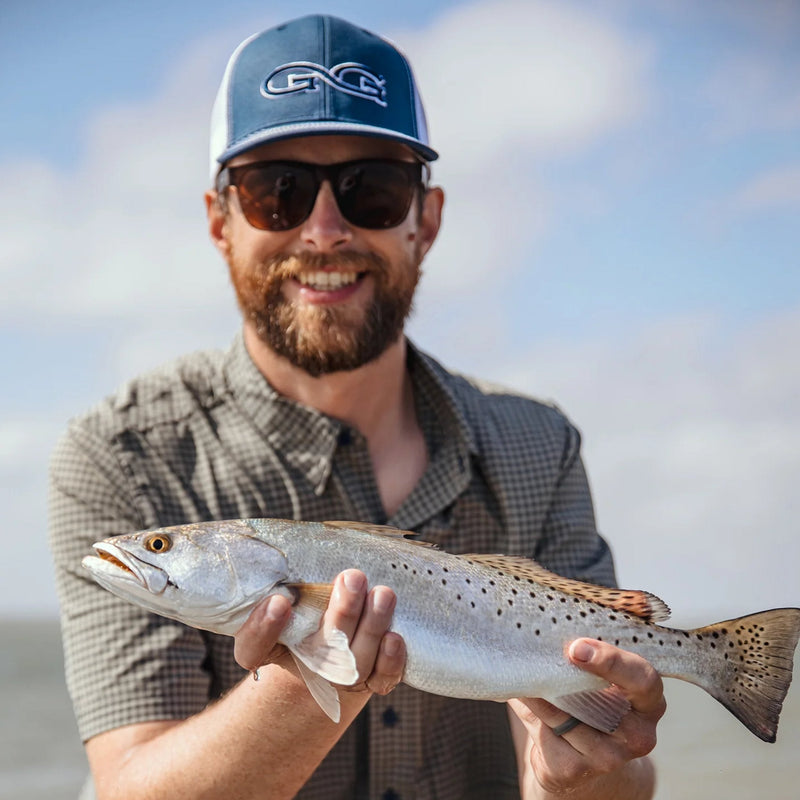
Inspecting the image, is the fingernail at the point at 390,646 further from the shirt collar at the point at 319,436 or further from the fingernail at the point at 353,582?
the shirt collar at the point at 319,436

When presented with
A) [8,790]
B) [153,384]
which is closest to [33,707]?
[8,790]

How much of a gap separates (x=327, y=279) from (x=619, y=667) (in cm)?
230

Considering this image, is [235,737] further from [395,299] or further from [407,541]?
[395,299]

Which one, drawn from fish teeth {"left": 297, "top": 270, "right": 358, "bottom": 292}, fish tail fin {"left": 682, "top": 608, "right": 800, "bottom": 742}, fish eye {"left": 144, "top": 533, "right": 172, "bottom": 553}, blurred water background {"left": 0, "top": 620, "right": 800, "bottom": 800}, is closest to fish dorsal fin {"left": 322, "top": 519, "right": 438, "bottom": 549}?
fish eye {"left": 144, "top": 533, "right": 172, "bottom": 553}

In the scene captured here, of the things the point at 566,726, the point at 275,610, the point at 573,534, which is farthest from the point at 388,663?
the point at 573,534

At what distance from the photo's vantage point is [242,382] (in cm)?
503

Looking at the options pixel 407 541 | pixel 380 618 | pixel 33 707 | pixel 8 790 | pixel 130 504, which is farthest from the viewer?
pixel 33 707

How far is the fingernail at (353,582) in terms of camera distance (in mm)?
3141

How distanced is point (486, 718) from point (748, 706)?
170 cm

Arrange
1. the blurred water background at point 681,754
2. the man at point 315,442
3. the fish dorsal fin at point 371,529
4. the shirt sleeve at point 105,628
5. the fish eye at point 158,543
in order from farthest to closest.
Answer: the blurred water background at point 681,754
the man at point 315,442
the shirt sleeve at point 105,628
the fish dorsal fin at point 371,529
the fish eye at point 158,543

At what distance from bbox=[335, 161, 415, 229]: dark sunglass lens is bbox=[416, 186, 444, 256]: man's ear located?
408mm

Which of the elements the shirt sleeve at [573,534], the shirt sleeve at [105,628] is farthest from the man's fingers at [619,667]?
the shirt sleeve at [105,628]

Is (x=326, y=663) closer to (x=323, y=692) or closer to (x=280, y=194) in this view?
(x=323, y=692)

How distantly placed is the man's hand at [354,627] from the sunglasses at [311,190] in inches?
84.7
